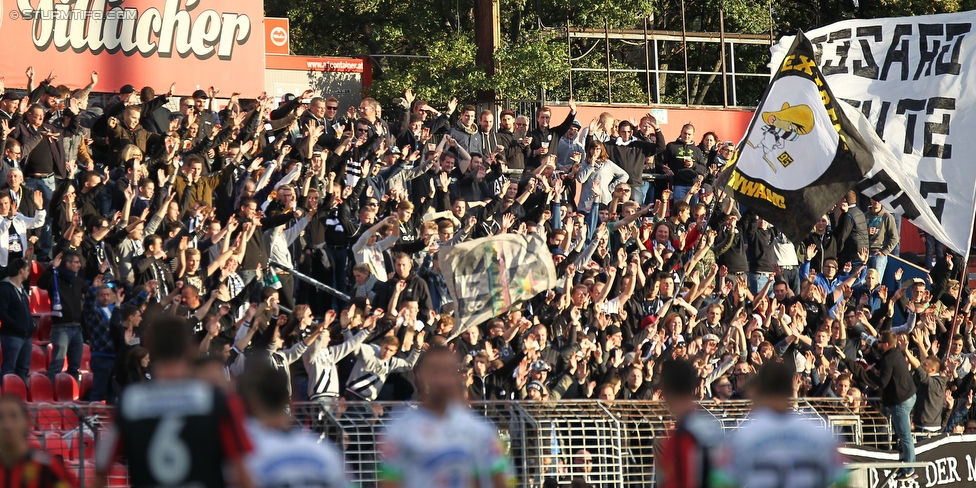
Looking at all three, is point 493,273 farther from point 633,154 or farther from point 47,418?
point 47,418

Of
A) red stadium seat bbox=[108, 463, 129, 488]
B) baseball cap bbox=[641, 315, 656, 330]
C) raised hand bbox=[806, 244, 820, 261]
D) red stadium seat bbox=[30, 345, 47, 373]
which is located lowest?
red stadium seat bbox=[108, 463, 129, 488]

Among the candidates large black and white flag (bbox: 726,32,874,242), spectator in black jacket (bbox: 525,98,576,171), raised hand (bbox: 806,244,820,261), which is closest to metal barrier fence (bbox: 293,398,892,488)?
large black and white flag (bbox: 726,32,874,242)

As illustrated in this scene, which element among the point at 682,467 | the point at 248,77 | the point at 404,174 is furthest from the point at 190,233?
the point at 682,467

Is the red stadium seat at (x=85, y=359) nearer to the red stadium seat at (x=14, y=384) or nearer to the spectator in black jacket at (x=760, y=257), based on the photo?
the red stadium seat at (x=14, y=384)

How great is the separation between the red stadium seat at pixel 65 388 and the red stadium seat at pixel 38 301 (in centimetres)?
116

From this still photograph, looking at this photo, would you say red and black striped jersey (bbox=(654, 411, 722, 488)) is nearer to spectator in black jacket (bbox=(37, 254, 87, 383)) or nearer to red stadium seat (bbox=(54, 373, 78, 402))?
red stadium seat (bbox=(54, 373, 78, 402))

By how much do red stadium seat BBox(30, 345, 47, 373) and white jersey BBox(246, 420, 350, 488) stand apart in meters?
8.72

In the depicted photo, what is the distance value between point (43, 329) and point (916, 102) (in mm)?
9657

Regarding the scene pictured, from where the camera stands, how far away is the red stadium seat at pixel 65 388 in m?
13.3

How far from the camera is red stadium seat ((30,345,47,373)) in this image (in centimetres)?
1384

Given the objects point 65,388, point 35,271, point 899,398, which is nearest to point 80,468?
point 65,388

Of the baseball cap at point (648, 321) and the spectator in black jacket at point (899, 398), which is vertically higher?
the baseball cap at point (648, 321)

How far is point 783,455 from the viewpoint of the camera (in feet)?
21.1

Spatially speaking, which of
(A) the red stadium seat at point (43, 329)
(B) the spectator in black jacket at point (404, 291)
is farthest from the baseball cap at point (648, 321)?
(A) the red stadium seat at point (43, 329)
